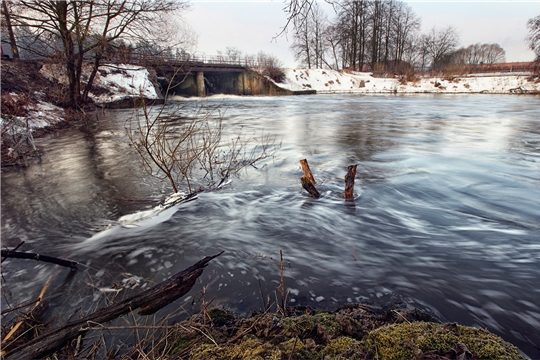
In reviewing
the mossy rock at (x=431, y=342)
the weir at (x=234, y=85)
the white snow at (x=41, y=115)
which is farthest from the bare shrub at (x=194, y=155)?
the weir at (x=234, y=85)

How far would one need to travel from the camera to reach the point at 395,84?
1571 inches

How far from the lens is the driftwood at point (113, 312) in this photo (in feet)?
5.68

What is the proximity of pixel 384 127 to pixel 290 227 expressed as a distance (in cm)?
1094

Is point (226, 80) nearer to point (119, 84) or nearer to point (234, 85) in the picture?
point (234, 85)

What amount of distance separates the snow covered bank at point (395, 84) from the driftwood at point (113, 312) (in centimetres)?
3982

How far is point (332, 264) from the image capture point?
343 centimetres

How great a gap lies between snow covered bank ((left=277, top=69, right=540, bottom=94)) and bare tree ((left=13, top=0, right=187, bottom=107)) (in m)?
26.1

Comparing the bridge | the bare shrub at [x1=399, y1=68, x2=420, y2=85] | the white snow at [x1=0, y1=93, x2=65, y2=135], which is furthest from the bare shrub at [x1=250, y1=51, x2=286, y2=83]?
the white snow at [x1=0, y1=93, x2=65, y2=135]

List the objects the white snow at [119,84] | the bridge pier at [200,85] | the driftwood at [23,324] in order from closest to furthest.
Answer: the driftwood at [23,324] → the white snow at [119,84] → the bridge pier at [200,85]

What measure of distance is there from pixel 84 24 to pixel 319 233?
19825mm

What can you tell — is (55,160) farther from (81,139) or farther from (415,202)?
(415,202)

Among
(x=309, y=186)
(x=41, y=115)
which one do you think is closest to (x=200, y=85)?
(x=41, y=115)

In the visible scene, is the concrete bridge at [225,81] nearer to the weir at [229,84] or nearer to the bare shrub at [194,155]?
the weir at [229,84]

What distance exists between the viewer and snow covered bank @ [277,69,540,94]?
106 ft
